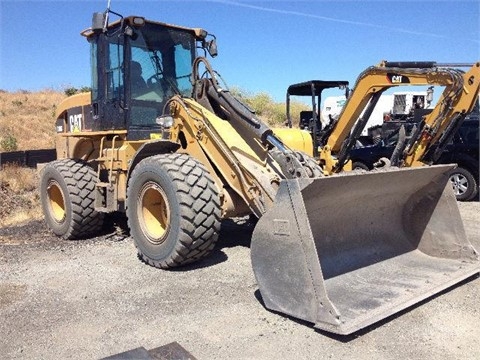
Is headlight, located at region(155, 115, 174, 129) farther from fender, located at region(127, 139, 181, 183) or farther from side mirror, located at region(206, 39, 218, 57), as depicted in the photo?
side mirror, located at region(206, 39, 218, 57)

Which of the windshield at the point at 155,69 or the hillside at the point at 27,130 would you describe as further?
the hillside at the point at 27,130

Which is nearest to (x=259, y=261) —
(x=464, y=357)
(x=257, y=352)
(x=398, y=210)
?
(x=257, y=352)

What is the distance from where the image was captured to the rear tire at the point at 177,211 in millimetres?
4754

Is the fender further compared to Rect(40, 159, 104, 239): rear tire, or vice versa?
Rect(40, 159, 104, 239): rear tire

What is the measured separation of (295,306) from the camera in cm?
364

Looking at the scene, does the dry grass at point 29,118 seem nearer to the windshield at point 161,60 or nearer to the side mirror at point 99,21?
the windshield at point 161,60

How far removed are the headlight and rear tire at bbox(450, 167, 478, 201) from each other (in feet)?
20.6

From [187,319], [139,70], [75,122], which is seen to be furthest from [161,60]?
[187,319]

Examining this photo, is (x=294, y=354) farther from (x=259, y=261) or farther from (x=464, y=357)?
(x=464, y=357)

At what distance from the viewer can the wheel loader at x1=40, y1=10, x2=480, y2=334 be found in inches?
147

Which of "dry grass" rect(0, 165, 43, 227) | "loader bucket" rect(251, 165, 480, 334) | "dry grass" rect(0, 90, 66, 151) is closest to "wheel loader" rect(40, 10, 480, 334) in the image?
"loader bucket" rect(251, 165, 480, 334)

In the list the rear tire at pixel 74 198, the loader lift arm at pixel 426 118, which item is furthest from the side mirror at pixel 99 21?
the loader lift arm at pixel 426 118

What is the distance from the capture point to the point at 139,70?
21.0ft

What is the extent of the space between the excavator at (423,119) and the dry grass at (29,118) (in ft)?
57.0
